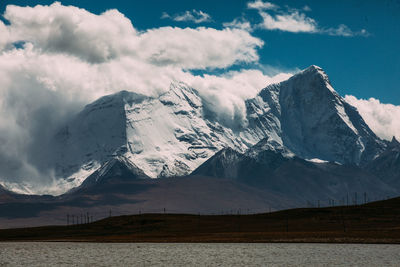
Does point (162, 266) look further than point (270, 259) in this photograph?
No

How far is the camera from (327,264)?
13400 centimetres

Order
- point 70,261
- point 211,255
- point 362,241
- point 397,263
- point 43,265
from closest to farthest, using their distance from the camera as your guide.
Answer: point 397,263
point 43,265
point 70,261
point 211,255
point 362,241

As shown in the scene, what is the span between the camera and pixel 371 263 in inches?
5246

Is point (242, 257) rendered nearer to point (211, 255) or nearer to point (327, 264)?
point (211, 255)

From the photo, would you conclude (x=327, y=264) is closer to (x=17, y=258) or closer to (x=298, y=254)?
(x=298, y=254)

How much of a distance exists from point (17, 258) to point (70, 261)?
2032cm

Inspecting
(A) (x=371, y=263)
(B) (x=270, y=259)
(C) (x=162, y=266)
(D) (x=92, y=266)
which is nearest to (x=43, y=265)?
(D) (x=92, y=266)

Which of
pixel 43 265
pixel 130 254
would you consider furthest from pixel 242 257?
pixel 43 265

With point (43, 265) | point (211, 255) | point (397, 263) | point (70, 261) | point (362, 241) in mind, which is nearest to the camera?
point (397, 263)

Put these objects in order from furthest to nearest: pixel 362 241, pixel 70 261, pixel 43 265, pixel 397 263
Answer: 1. pixel 362 241
2. pixel 70 261
3. pixel 43 265
4. pixel 397 263

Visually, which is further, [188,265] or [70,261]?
[70,261]

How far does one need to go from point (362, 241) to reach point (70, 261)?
88311 mm

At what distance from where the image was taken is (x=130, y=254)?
571ft

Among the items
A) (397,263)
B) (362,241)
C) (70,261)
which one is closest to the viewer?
(397,263)
